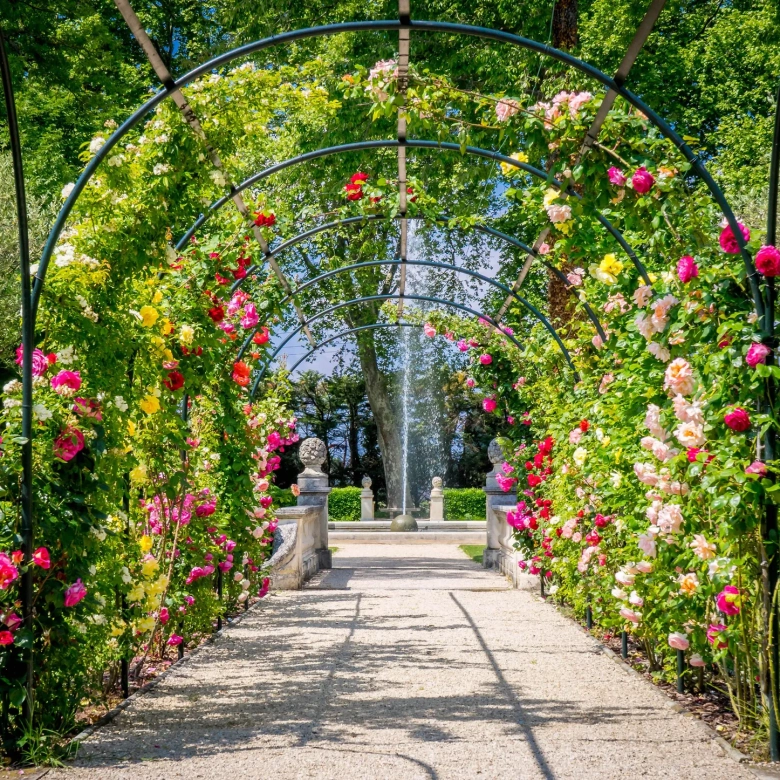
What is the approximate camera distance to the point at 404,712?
190 inches

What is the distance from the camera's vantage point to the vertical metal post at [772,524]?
382 cm

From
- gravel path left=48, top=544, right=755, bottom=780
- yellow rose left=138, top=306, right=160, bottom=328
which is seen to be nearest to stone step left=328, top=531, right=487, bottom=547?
gravel path left=48, top=544, right=755, bottom=780

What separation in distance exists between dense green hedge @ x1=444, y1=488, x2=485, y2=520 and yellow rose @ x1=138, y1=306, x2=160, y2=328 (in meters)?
23.5

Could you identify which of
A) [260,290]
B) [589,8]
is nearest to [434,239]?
[589,8]

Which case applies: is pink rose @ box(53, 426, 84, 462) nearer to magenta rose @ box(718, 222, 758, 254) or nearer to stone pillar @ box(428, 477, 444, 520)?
magenta rose @ box(718, 222, 758, 254)

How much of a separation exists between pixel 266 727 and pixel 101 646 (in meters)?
0.87

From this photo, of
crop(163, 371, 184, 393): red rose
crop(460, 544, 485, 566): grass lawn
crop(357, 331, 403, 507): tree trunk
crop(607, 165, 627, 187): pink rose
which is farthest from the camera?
crop(357, 331, 403, 507): tree trunk

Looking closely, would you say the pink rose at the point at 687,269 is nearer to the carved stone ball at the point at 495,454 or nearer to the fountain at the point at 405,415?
the carved stone ball at the point at 495,454

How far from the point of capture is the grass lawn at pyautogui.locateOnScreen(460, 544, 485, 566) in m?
16.9

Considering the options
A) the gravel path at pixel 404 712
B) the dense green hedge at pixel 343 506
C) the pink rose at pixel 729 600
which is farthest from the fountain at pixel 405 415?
the pink rose at pixel 729 600

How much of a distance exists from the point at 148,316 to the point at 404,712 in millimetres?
2246

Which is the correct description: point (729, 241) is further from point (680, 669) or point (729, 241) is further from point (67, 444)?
point (67, 444)

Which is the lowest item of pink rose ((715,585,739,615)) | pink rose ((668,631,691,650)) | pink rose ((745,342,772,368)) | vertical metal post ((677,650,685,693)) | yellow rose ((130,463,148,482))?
vertical metal post ((677,650,685,693))

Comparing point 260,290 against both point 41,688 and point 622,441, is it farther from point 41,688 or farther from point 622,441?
point 41,688
